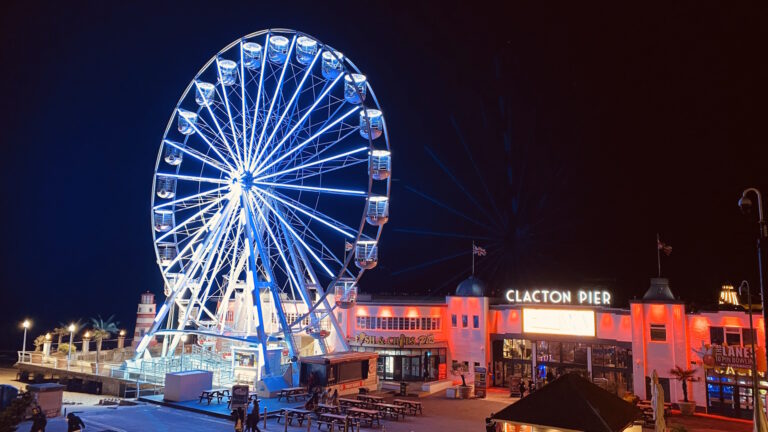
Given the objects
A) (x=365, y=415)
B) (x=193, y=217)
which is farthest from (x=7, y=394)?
(x=193, y=217)

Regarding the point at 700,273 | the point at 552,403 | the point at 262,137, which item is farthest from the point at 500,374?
the point at 700,273

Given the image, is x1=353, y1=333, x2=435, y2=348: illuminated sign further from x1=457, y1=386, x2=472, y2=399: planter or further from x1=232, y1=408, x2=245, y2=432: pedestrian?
x1=232, y1=408, x2=245, y2=432: pedestrian

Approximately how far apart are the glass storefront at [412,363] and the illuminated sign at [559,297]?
685cm

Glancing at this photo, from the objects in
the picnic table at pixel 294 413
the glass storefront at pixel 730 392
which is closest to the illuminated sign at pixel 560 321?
the glass storefront at pixel 730 392

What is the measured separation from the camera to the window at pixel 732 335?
110 ft

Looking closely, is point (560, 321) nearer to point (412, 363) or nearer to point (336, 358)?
point (412, 363)

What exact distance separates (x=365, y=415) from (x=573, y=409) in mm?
12281

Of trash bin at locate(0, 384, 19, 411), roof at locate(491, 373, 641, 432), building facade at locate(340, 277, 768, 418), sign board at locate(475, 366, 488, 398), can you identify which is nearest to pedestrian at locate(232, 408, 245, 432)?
trash bin at locate(0, 384, 19, 411)

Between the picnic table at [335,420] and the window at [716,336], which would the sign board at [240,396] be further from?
the window at [716,336]

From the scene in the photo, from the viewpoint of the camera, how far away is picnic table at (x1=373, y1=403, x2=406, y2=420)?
26.6 meters

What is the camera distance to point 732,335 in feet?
110

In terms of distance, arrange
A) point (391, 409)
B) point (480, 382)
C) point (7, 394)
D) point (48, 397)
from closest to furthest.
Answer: point (7, 394) → point (48, 397) → point (391, 409) → point (480, 382)

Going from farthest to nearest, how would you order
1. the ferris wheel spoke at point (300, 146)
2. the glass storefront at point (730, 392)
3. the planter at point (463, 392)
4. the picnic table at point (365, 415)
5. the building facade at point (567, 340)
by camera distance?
the ferris wheel spoke at point (300, 146)
the planter at point (463, 392)
the building facade at point (567, 340)
the glass storefront at point (730, 392)
the picnic table at point (365, 415)

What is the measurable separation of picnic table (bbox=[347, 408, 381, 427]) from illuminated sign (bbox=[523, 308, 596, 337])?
59.2ft
